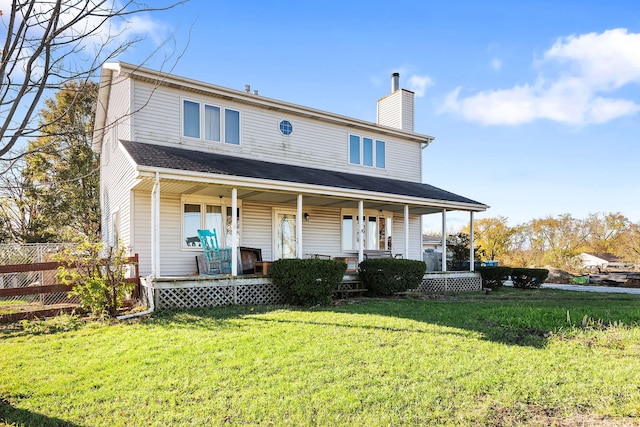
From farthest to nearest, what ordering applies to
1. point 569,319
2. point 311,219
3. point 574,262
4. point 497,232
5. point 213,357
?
1. point 497,232
2. point 574,262
3. point 311,219
4. point 569,319
5. point 213,357

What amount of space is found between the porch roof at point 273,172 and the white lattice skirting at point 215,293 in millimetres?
2492

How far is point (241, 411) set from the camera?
3691 mm

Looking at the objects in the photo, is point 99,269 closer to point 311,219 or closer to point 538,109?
point 311,219

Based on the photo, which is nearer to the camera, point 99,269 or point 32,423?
point 32,423

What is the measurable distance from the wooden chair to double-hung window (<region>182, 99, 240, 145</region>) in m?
3.43

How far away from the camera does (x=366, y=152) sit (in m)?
15.8

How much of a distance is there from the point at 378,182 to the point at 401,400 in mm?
11168

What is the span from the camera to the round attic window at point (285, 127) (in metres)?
13.8

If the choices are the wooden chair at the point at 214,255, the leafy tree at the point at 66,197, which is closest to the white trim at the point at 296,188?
the wooden chair at the point at 214,255

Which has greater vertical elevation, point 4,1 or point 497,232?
point 4,1

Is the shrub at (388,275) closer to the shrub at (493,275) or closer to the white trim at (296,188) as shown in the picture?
the white trim at (296,188)

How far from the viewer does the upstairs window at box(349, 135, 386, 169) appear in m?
15.5

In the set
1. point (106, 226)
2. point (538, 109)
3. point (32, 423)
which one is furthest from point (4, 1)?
point (538, 109)

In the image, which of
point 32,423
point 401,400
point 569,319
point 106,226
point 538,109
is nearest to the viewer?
point 32,423
